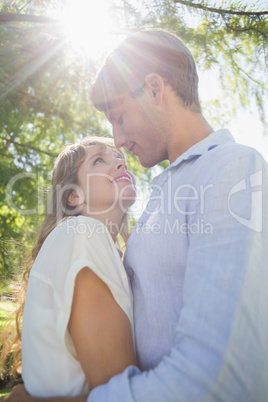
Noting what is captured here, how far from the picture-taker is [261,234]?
1072 millimetres

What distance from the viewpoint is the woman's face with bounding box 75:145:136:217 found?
224 cm

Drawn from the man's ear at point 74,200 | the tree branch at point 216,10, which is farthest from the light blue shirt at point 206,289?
the tree branch at point 216,10

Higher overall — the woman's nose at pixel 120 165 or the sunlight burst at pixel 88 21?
the sunlight burst at pixel 88 21

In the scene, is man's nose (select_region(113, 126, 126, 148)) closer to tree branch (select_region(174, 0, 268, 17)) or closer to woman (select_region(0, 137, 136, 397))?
woman (select_region(0, 137, 136, 397))

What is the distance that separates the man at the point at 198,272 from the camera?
3.06 feet

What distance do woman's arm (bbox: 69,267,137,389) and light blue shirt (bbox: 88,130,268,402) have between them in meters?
0.08

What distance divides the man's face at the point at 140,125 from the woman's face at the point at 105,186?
0.26 meters

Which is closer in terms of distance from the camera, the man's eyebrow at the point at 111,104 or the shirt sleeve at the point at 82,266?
the shirt sleeve at the point at 82,266

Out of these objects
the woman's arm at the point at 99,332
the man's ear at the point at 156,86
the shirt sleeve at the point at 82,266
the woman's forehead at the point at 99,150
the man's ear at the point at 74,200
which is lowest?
the woman's arm at the point at 99,332

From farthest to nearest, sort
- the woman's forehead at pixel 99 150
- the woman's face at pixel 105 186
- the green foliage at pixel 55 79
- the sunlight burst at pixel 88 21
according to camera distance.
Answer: the sunlight burst at pixel 88 21 < the green foliage at pixel 55 79 < the woman's forehead at pixel 99 150 < the woman's face at pixel 105 186

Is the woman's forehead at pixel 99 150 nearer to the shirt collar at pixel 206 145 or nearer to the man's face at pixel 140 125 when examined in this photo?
the man's face at pixel 140 125

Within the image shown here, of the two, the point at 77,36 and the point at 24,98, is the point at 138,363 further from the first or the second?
the point at 24,98

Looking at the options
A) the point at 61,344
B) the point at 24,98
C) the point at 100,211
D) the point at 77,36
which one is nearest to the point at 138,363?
the point at 61,344

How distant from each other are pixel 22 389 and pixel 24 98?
3.57 meters
